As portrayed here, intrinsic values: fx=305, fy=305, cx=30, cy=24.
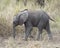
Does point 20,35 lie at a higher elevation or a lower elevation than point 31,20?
lower

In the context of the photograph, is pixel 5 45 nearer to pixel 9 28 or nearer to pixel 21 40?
pixel 21 40

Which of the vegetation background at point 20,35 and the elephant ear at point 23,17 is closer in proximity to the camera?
the vegetation background at point 20,35

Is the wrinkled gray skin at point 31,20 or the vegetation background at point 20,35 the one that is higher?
the wrinkled gray skin at point 31,20

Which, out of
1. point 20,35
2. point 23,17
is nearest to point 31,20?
point 23,17

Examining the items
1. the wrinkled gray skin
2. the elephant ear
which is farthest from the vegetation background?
the elephant ear

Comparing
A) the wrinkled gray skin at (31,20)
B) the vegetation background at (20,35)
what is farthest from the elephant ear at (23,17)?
the vegetation background at (20,35)

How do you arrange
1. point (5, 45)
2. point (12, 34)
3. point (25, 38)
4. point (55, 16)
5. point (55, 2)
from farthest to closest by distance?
point (55, 2)
point (55, 16)
point (12, 34)
point (25, 38)
point (5, 45)

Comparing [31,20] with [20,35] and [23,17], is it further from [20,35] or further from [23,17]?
[20,35]

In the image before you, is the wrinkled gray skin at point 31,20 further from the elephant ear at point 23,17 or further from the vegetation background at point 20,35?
the vegetation background at point 20,35

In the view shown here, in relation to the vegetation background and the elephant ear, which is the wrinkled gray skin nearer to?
the elephant ear

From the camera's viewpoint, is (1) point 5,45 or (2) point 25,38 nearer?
(1) point 5,45

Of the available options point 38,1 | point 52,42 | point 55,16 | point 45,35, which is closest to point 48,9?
point 55,16

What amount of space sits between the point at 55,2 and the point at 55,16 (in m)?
1.70

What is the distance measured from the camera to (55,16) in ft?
38.5
